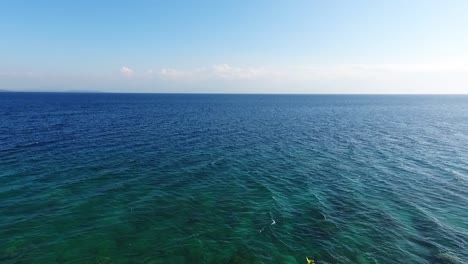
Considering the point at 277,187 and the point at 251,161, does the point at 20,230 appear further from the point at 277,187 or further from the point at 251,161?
the point at 251,161

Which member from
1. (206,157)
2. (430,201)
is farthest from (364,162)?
(206,157)

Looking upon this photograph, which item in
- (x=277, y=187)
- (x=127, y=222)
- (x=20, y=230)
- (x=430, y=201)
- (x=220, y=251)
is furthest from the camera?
(x=277, y=187)

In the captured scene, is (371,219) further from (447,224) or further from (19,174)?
(19,174)

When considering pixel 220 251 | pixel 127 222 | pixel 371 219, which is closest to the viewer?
pixel 220 251

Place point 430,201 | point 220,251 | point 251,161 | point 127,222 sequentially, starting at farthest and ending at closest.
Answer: point 251,161 → point 430,201 → point 127,222 → point 220,251

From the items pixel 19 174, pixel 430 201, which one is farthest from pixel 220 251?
pixel 19 174

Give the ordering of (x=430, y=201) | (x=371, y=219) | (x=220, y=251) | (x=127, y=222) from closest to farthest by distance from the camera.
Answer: (x=220, y=251) < (x=127, y=222) < (x=371, y=219) < (x=430, y=201)

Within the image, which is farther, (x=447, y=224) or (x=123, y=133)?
(x=123, y=133)

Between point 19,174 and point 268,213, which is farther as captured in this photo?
point 19,174
